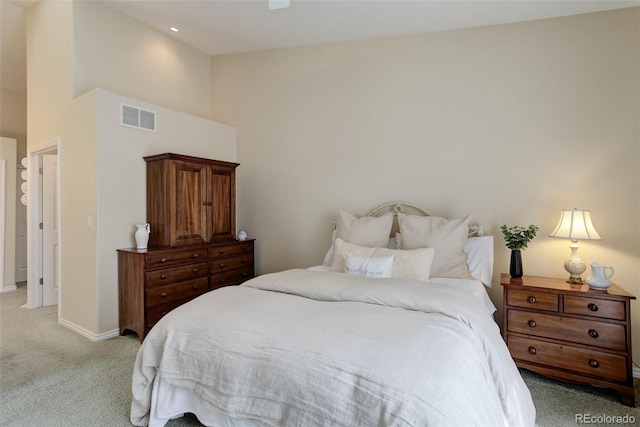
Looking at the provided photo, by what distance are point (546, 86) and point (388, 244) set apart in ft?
6.29

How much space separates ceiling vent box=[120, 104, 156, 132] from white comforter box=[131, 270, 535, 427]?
2367 millimetres

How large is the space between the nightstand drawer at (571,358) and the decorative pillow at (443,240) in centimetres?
61

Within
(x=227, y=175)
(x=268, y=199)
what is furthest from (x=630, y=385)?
(x=227, y=175)

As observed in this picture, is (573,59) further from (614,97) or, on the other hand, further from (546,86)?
(614,97)

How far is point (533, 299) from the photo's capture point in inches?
94.3

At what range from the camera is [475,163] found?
307 centimetres

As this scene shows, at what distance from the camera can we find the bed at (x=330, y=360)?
1164 mm

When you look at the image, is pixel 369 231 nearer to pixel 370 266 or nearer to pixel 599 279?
pixel 370 266

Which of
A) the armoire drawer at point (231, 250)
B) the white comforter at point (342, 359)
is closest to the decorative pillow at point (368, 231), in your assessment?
the white comforter at point (342, 359)

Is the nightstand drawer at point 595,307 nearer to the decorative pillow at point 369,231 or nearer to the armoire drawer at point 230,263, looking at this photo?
the decorative pillow at point 369,231

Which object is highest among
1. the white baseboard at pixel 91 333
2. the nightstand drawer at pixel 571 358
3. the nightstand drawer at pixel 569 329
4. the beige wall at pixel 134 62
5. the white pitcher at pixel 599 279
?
the beige wall at pixel 134 62

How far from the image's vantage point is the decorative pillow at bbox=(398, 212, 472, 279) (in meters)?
2.68

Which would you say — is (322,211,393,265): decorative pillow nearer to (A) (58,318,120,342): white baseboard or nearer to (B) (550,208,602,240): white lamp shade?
(B) (550,208,602,240): white lamp shade

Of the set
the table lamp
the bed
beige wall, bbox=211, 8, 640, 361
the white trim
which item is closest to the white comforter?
the bed
